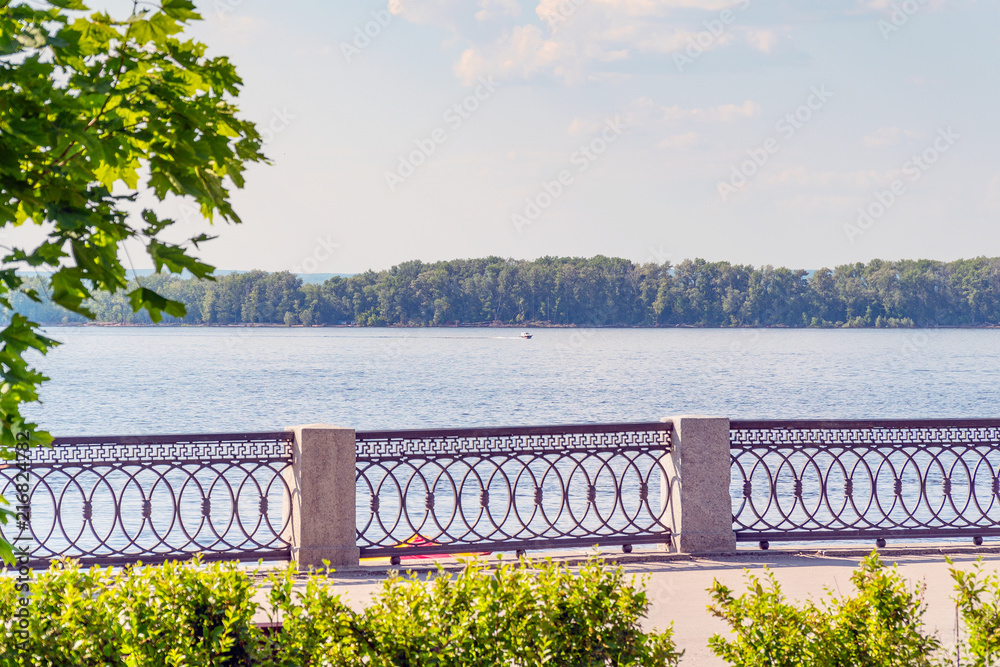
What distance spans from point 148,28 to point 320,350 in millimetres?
126481

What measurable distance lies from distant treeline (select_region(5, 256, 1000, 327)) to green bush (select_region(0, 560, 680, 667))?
360 ft

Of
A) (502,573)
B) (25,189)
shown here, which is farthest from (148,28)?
(502,573)

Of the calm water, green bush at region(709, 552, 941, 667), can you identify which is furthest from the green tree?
the calm water

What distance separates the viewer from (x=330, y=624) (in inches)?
150

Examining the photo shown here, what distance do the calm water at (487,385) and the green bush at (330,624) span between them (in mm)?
30805

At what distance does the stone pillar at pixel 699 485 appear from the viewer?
8.51 metres

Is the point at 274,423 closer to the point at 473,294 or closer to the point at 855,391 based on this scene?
the point at 855,391

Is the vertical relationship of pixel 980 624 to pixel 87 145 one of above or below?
below

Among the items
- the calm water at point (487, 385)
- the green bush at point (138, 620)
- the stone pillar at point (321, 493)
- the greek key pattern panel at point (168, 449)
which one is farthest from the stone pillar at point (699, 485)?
the calm water at point (487, 385)

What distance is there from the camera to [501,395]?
6662cm

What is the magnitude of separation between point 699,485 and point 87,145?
709cm

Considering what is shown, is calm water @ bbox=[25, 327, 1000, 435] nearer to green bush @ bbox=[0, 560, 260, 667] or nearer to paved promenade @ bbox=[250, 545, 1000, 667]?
paved promenade @ bbox=[250, 545, 1000, 667]

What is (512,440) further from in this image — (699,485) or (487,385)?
(487,385)

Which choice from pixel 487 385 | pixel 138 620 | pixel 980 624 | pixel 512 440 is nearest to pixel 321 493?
pixel 512 440
